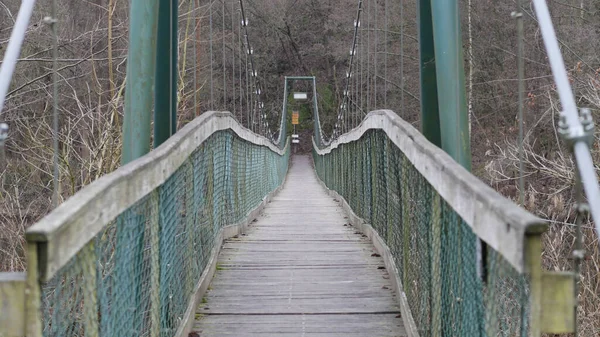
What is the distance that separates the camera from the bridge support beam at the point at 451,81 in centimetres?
309

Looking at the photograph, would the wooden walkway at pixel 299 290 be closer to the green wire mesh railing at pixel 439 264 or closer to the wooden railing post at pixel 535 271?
the green wire mesh railing at pixel 439 264

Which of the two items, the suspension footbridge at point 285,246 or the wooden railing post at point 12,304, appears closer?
the wooden railing post at point 12,304

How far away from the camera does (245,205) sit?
22.0 ft

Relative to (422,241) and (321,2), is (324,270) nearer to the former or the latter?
(422,241)

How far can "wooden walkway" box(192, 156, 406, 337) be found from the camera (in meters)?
Answer: 3.30

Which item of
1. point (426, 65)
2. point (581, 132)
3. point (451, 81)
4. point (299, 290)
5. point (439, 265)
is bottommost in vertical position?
point (299, 290)

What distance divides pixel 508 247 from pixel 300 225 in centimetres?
530

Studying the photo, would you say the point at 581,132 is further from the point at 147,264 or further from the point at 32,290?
the point at 147,264

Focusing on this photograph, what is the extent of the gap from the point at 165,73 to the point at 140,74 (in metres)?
0.72

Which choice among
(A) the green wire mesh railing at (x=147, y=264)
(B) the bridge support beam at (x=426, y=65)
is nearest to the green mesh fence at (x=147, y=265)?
(A) the green wire mesh railing at (x=147, y=264)

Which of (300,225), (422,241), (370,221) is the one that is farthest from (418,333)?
(300,225)

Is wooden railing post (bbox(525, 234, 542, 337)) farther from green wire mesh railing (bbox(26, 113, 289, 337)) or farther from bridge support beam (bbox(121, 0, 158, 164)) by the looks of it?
bridge support beam (bbox(121, 0, 158, 164))

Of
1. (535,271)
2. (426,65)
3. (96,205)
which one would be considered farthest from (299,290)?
(535,271)

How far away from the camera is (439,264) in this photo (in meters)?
2.50
